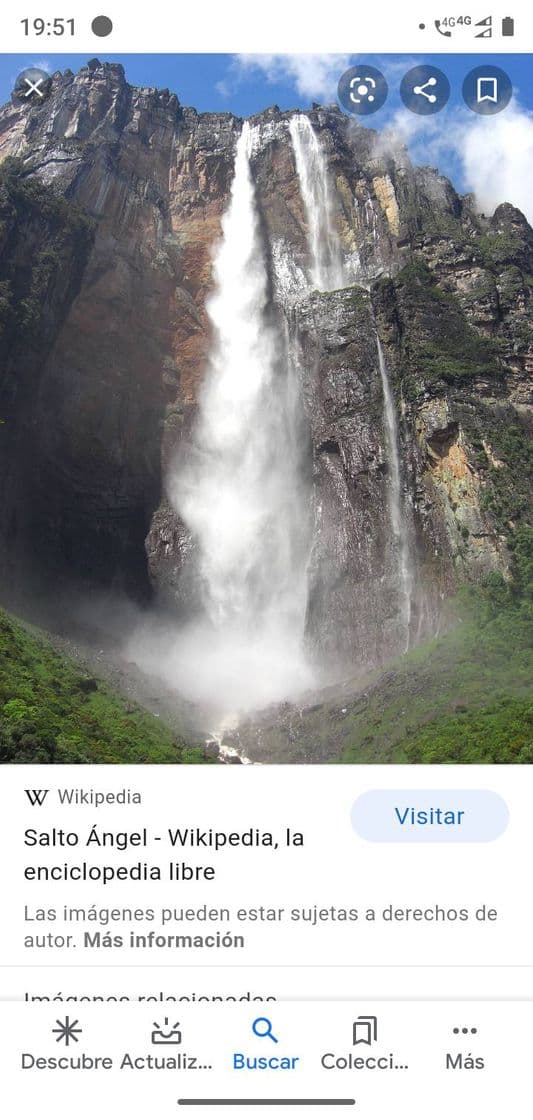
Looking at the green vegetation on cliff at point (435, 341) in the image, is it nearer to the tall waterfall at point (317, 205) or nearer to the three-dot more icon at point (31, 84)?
the tall waterfall at point (317, 205)

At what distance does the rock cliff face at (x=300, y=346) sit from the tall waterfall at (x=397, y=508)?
28 cm

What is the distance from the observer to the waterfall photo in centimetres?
2388

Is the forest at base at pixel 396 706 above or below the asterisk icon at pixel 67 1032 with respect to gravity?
above

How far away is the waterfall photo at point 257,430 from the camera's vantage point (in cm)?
2388

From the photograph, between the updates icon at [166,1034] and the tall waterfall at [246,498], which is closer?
the updates icon at [166,1034]

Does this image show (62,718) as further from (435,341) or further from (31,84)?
(435,341)

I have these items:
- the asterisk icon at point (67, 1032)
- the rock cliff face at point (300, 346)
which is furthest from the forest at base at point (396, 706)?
the asterisk icon at point (67, 1032)

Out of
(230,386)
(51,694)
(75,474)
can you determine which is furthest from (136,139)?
(51,694)

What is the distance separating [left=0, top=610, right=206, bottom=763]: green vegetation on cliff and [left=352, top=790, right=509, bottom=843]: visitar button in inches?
285

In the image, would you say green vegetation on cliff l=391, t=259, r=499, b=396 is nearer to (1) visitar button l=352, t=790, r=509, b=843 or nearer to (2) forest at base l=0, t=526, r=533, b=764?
(2) forest at base l=0, t=526, r=533, b=764
